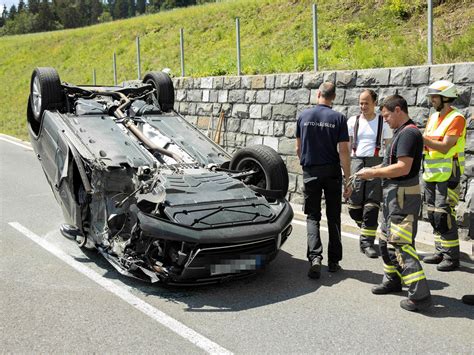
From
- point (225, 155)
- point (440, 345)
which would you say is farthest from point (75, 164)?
point (440, 345)

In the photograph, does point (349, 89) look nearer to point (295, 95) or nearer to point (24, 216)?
point (295, 95)

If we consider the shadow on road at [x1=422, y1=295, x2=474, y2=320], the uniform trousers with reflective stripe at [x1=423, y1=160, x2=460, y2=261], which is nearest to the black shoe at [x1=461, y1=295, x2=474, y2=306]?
the shadow on road at [x1=422, y1=295, x2=474, y2=320]

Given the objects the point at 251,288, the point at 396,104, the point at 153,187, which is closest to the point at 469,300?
the point at 396,104

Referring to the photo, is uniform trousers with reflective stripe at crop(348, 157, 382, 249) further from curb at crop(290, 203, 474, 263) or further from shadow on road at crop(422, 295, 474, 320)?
shadow on road at crop(422, 295, 474, 320)

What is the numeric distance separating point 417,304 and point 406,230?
0.61 meters

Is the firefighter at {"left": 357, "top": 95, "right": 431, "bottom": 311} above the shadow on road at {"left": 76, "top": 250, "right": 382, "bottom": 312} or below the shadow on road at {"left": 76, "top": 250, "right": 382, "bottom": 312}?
above

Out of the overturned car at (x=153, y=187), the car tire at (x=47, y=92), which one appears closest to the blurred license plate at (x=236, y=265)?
the overturned car at (x=153, y=187)

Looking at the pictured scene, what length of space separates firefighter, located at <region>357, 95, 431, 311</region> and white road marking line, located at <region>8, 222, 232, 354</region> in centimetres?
171

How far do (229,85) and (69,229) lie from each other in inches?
217

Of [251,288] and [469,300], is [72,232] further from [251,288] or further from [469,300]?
[469,300]

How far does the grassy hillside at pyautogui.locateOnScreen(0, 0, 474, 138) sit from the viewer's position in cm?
1000

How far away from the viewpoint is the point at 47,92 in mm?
6828

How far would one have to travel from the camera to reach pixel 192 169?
19.3ft

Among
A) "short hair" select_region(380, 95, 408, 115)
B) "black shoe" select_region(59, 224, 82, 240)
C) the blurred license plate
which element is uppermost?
"short hair" select_region(380, 95, 408, 115)
